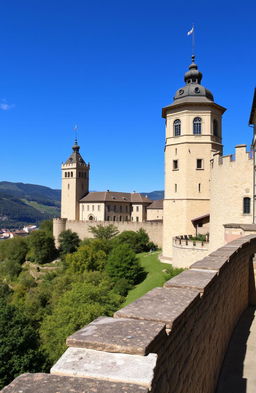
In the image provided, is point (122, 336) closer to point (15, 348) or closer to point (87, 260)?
point (15, 348)

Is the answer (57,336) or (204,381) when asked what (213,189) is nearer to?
(57,336)

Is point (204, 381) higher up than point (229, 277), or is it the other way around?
point (229, 277)

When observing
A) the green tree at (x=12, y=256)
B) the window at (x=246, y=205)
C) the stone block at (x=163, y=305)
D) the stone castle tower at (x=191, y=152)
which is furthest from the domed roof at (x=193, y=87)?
the green tree at (x=12, y=256)

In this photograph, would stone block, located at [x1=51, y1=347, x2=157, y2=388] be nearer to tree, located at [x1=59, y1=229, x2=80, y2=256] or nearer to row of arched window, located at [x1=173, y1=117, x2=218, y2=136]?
row of arched window, located at [x1=173, y1=117, x2=218, y2=136]

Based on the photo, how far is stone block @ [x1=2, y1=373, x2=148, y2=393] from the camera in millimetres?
2088

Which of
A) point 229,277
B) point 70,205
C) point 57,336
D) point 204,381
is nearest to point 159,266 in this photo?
point 57,336

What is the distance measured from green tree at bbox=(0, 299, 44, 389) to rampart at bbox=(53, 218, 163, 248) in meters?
35.4

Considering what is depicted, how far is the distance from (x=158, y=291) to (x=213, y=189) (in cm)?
2145

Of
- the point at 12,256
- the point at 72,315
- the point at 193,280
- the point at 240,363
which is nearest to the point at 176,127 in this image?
the point at 72,315

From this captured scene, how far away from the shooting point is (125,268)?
34.5 metres

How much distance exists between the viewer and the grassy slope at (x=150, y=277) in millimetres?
28031

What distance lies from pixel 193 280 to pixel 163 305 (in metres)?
1.31

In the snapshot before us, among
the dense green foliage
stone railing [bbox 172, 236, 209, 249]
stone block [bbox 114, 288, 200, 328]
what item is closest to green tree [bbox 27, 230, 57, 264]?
the dense green foliage

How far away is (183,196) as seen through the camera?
33312 mm
